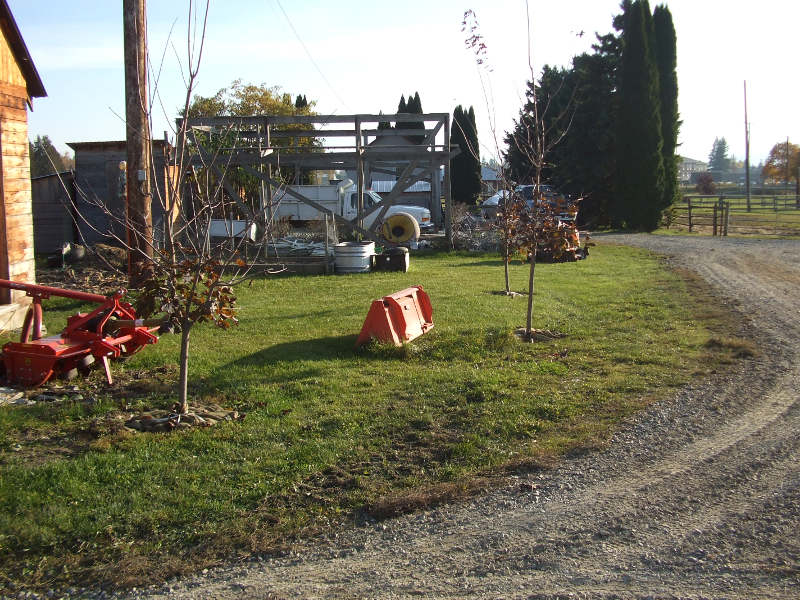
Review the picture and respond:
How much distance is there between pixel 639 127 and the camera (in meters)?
31.0

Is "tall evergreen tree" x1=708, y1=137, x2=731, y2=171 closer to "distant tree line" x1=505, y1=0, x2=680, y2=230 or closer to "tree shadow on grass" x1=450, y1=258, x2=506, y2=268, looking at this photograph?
"distant tree line" x1=505, y1=0, x2=680, y2=230

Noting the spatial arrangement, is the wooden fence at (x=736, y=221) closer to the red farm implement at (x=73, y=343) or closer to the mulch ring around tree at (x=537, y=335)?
the mulch ring around tree at (x=537, y=335)

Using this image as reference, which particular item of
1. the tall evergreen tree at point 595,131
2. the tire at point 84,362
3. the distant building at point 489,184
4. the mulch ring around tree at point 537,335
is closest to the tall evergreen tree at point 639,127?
the tall evergreen tree at point 595,131

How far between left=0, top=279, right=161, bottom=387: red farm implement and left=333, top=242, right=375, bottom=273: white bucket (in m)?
8.43

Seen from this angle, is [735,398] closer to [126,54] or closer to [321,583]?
[321,583]

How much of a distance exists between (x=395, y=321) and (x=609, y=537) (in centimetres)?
512

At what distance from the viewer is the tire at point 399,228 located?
2117cm

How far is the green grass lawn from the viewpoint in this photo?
14.9 ft

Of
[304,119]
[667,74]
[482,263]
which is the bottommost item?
[482,263]

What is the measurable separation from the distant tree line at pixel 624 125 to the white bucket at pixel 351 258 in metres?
14.4

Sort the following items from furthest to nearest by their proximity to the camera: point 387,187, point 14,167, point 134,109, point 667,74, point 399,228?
point 387,187 < point 667,74 < point 399,228 < point 134,109 < point 14,167

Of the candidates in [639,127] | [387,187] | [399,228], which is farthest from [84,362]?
[387,187]

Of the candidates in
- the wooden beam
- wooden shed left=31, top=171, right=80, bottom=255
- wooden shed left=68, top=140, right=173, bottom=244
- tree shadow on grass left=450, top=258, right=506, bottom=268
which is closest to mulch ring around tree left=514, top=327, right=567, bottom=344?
tree shadow on grass left=450, top=258, right=506, bottom=268

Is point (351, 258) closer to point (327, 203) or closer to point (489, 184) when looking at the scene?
point (489, 184)
